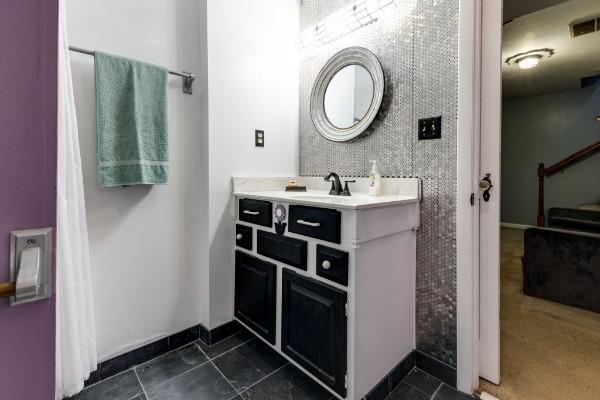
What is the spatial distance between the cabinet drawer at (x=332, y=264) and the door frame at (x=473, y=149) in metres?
0.60

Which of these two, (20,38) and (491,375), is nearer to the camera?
(20,38)

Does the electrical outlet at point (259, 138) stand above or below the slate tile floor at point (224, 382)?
above

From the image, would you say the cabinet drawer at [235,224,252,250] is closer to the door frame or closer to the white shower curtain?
the white shower curtain

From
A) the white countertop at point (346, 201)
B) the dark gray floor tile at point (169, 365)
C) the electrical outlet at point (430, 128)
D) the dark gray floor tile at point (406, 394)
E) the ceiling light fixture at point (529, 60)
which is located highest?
the ceiling light fixture at point (529, 60)

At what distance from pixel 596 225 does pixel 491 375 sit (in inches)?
92.3

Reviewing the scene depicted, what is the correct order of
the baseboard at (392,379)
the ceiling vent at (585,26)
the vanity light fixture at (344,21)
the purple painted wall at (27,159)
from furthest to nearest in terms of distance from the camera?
the ceiling vent at (585,26), the vanity light fixture at (344,21), the baseboard at (392,379), the purple painted wall at (27,159)

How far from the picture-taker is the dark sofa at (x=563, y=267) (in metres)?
1.87

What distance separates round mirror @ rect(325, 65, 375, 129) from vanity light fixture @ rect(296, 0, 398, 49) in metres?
0.24

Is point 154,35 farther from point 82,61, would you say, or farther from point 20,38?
point 20,38

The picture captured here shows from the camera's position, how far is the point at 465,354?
1.26 metres

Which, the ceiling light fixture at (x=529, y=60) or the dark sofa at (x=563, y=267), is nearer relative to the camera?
the dark sofa at (x=563, y=267)

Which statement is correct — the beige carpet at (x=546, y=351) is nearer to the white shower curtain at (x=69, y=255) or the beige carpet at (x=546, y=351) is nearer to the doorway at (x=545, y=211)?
the doorway at (x=545, y=211)

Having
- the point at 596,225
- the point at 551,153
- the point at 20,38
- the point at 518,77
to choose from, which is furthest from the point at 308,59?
the point at 551,153

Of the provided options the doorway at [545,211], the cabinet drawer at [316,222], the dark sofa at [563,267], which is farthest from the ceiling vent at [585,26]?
the cabinet drawer at [316,222]
